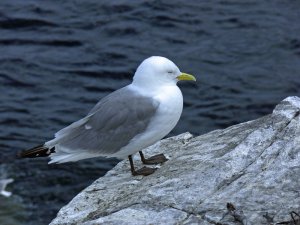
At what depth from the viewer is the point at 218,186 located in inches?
206

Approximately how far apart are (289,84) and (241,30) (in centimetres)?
217

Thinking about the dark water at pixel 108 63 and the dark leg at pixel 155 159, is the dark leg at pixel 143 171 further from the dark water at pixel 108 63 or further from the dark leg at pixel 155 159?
the dark water at pixel 108 63

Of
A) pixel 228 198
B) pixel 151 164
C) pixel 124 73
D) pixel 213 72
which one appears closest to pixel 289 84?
pixel 213 72

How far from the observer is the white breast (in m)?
6.15

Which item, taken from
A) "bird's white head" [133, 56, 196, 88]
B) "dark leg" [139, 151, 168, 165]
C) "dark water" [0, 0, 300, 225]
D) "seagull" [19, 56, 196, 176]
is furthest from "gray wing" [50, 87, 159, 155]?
"dark water" [0, 0, 300, 225]

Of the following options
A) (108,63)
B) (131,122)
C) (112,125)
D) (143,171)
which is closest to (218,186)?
(143,171)

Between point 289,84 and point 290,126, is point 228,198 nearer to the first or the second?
point 290,126

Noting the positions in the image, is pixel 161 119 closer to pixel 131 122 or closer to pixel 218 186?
pixel 131 122

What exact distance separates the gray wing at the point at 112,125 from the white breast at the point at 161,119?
4 centimetres

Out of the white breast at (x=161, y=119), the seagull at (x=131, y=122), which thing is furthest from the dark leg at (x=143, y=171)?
the white breast at (x=161, y=119)

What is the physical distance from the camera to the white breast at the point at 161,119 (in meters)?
6.15

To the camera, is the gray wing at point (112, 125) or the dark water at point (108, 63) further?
the dark water at point (108, 63)

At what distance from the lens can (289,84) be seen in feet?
39.6

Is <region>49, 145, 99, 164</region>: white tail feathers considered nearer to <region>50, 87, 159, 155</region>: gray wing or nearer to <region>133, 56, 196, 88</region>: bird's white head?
<region>50, 87, 159, 155</region>: gray wing
